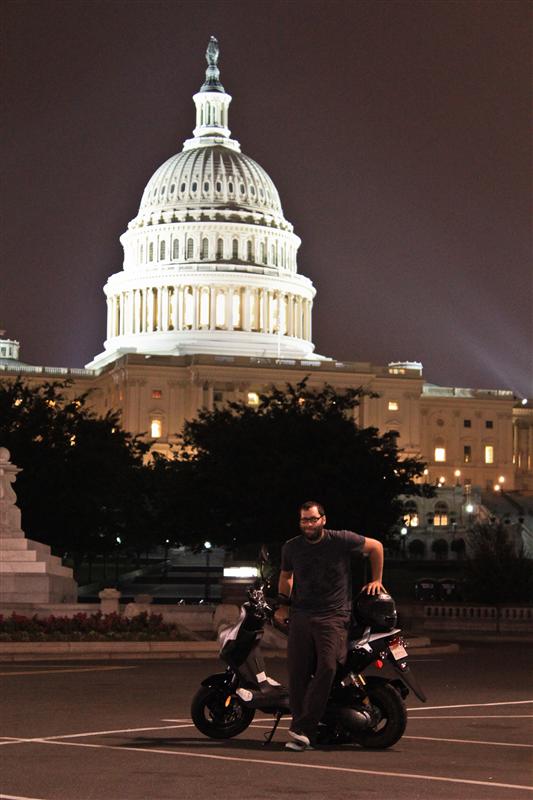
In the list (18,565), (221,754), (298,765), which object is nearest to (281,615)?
(221,754)

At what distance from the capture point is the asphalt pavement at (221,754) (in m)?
13.3

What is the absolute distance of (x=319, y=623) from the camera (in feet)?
51.8

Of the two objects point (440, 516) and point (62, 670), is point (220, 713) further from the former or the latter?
point (440, 516)

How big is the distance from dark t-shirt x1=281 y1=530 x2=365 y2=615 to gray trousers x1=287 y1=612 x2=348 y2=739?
0.10 metres

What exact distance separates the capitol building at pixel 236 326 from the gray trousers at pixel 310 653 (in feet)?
483

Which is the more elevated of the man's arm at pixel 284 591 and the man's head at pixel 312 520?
the man's head at pixel 312 520

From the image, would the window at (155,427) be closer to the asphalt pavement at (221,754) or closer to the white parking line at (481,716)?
the asphalt pavement at (221,754)

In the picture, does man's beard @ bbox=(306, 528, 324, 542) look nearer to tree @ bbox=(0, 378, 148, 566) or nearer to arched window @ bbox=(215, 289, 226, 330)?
tree @ bbox=(0, 378, 148, 566)

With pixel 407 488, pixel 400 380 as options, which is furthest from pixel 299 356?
pixel 407 488

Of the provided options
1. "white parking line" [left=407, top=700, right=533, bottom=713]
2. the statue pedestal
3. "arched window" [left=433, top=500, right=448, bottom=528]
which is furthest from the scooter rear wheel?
"arched window" [left=433, top=500, right=448, bottom=528]

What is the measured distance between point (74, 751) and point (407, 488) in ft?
197

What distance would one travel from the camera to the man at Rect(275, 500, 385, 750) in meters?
15.8

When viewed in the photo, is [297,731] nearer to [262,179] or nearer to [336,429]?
[336,429]

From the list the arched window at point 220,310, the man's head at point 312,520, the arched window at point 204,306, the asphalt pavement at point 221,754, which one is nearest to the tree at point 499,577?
the asphalt pavement at point 221,754
